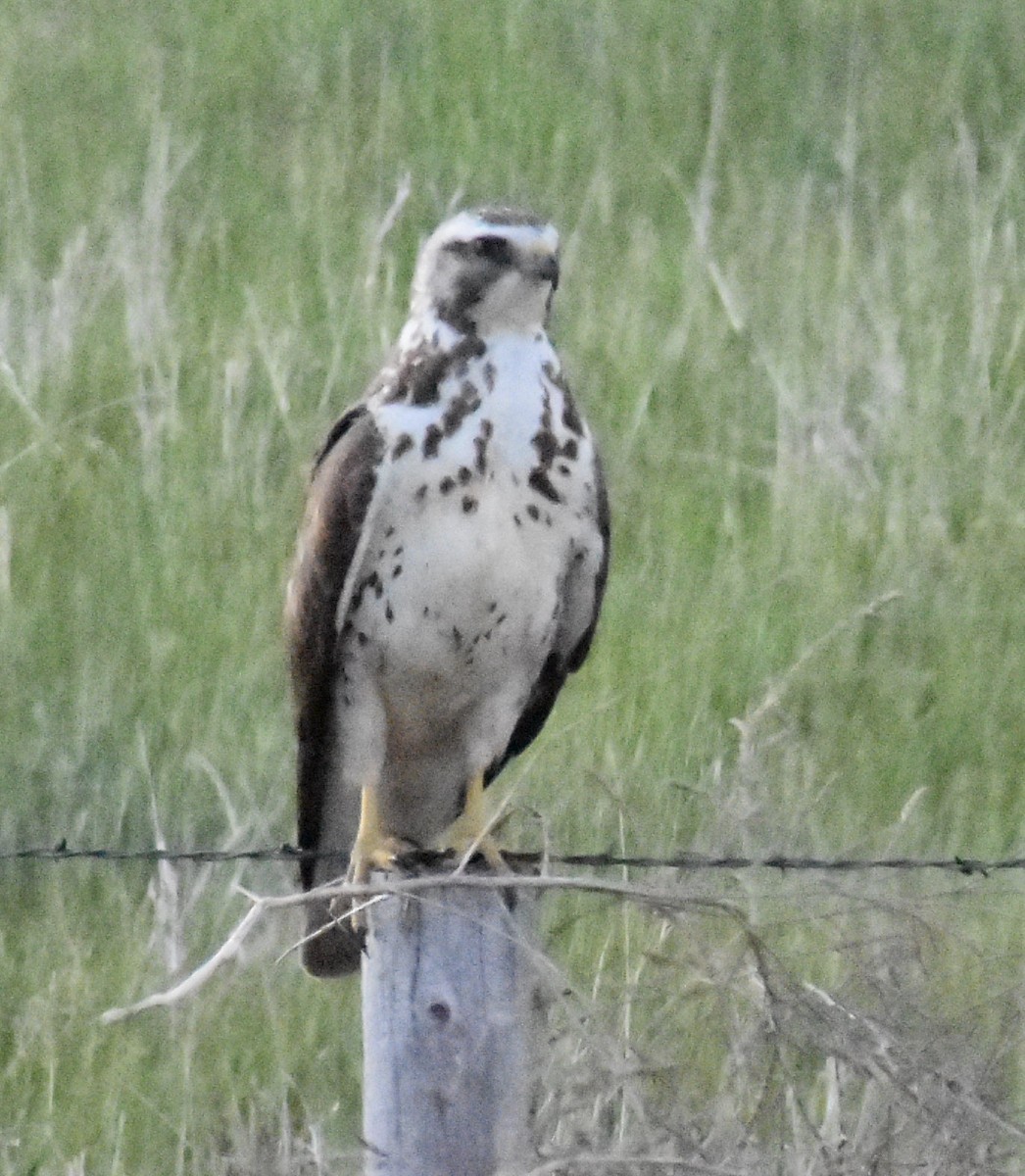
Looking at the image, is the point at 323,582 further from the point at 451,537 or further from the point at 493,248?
the point at 493,248

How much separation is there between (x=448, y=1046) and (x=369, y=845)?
4.73 ft

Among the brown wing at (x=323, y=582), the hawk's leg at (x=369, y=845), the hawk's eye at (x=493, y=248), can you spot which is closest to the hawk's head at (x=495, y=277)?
the hawk's eye at (x=493, y=248)

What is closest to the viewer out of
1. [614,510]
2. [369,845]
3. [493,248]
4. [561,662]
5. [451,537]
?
[451,537]

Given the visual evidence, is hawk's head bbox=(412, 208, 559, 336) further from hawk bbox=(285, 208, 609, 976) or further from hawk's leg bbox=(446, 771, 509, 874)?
hawk's leg bbox=(446, 771, 509, 874)

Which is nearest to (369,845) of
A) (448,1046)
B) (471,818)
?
(471,818)

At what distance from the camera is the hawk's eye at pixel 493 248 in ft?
14.5

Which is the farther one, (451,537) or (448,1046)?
(451,537)

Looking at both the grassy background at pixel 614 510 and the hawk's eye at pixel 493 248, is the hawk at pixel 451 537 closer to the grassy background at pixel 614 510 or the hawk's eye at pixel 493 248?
the hawk's eye at pixel 493 248

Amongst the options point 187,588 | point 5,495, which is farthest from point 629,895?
point 5,495

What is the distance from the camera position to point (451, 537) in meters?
4.34

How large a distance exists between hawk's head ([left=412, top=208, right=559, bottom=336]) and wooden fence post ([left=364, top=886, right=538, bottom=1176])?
138 cm

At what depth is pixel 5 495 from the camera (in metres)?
6.88

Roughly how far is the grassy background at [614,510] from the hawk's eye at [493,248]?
1.49 feet

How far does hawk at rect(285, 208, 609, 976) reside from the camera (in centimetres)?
433
